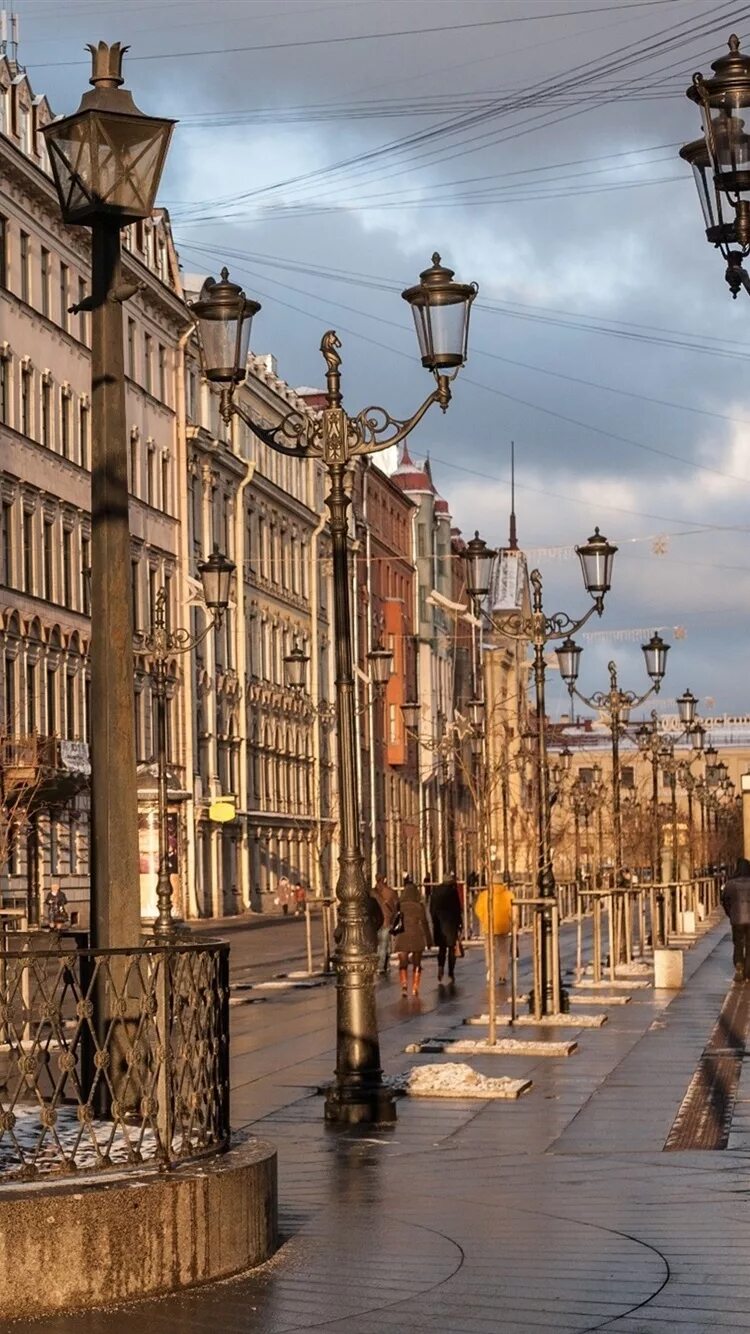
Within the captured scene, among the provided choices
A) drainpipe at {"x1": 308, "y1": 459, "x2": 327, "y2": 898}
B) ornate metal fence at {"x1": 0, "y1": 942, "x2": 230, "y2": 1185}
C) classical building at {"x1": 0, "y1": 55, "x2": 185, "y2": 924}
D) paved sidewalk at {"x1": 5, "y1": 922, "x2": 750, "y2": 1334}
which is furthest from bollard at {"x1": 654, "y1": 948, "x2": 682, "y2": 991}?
drainpipe at {"x1": 308, "y1": 459, "x2": 327, "y2": 898}

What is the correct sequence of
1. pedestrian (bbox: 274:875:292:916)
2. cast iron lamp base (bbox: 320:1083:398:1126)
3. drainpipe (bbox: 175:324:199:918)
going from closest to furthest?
1. cast iron lamp base (bbox: 320:1083:398:1126)
2. drainpipe (bbox: 175:324:199:918)
3. pedestrian (bbox: 274:875:292:916)

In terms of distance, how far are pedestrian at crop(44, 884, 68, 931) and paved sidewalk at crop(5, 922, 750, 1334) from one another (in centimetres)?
3260

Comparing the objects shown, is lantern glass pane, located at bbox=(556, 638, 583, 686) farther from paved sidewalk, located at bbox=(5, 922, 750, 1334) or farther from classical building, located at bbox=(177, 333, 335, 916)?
classical building, located at bbox=(177, 333, 335, 916)

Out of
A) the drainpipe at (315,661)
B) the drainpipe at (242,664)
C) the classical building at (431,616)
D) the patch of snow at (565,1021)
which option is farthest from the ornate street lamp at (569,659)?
the classical building at (431,616)

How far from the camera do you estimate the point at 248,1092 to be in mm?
18297

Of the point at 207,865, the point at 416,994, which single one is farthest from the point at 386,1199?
the point at 207,865

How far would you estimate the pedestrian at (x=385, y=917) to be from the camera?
37.7 metres

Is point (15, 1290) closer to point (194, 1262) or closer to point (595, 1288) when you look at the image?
point (194, 1262)

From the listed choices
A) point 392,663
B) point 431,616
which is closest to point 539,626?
point 392,663

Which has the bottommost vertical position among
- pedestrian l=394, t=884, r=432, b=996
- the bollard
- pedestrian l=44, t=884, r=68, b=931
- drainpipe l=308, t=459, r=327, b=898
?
the bollard

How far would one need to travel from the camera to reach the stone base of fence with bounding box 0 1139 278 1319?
8633mm

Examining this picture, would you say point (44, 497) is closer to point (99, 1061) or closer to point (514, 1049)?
point (514, 1049)

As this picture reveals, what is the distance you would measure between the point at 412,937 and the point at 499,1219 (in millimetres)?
19434

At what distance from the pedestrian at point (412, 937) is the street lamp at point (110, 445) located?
1934 cm
